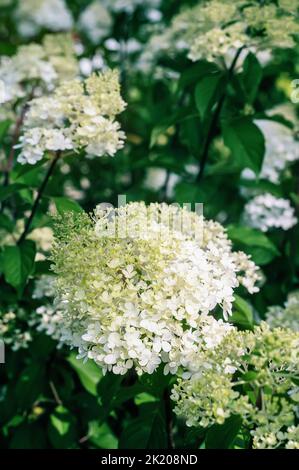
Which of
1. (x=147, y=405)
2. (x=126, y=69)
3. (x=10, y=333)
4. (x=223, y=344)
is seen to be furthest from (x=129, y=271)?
(x=126, y=69)

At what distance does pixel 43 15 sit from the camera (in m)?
4.80

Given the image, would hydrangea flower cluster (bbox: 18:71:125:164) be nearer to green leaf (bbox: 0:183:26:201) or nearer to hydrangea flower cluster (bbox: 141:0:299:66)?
green leaf (bbox: 0:183:26:201)

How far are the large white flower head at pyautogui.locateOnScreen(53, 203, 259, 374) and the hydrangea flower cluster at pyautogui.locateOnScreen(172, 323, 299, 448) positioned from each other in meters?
0.06

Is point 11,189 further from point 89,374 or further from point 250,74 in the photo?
point 250,74

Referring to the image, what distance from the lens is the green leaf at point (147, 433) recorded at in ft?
6.62

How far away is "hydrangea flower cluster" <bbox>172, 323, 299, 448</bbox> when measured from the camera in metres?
1.47

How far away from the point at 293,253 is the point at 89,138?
1.31m

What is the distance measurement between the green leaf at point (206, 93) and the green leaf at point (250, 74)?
0.10 meters

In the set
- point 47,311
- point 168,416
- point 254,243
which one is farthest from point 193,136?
point 168,416

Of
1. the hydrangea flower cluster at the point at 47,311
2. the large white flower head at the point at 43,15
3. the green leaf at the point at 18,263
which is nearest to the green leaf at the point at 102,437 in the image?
the hydrangea flower cluster at the point at 47,311

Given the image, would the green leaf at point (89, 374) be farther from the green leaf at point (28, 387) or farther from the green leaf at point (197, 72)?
the green leaf at point (197, 72)

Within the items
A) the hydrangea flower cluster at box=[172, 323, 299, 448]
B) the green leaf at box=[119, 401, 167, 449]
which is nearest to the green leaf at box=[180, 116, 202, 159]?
the green leaf at box=[119, 401, 167, 449]
